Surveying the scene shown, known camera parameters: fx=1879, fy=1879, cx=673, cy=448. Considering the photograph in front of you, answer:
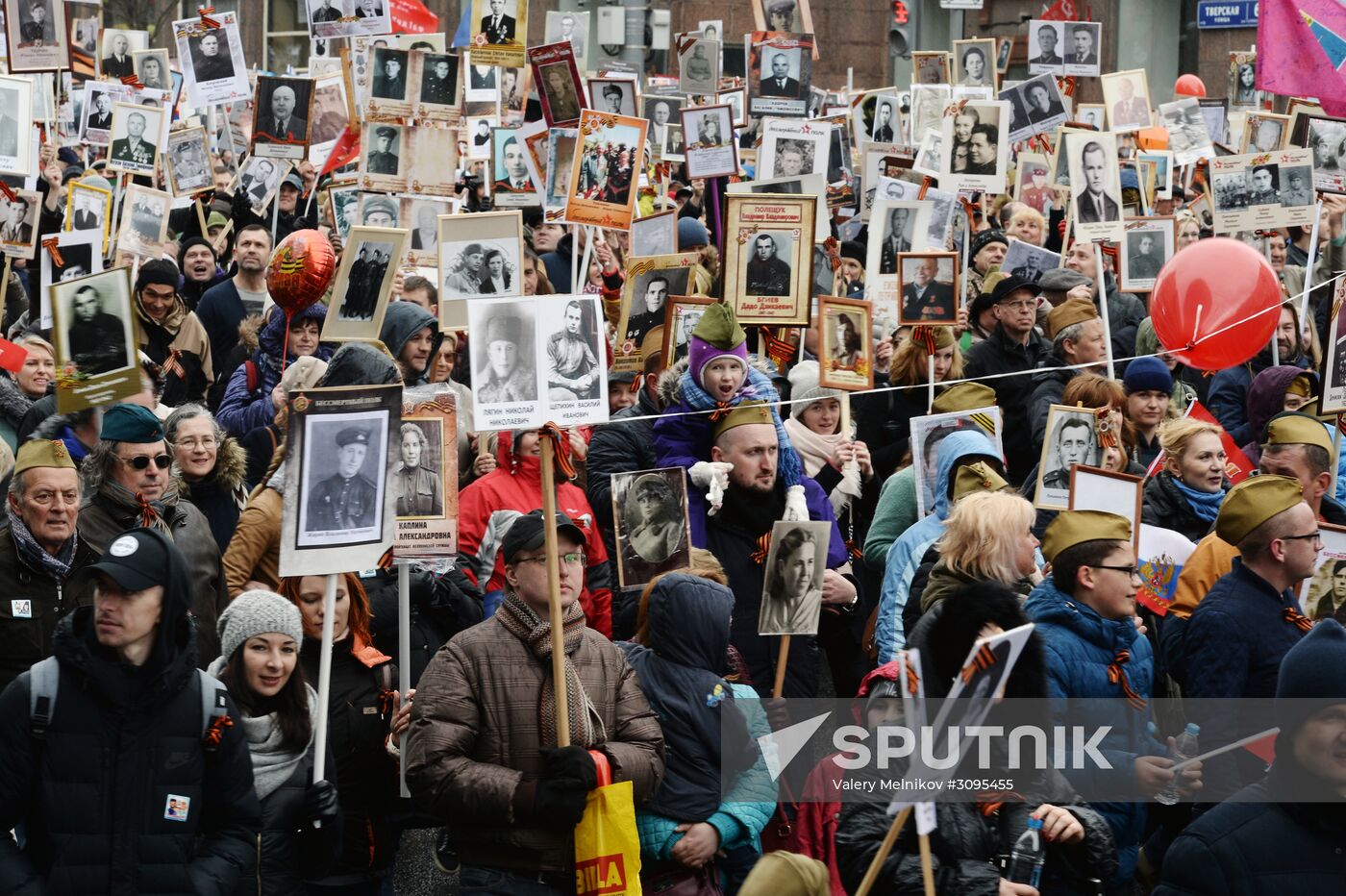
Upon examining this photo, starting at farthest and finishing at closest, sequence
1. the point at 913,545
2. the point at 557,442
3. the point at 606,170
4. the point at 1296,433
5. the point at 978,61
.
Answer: the point at 978,61 < the point at 606,170 < the point at 1296,433 < the point at 913,545 < the point at 557,442

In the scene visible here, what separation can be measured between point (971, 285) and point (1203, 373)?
5.44 feet

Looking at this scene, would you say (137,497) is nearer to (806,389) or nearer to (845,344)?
(806,389)

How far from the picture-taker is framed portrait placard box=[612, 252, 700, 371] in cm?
871

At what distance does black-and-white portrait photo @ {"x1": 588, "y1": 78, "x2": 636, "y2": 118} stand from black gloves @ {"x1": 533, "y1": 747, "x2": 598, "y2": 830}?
796cm

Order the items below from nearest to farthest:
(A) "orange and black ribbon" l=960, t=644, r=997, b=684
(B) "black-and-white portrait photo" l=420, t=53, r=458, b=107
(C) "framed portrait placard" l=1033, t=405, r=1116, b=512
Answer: (A) "orange and black ribbon" l=960, t=644, r=997, b=684 → (C) "framed portrait placard" l=1033, t=405, r=1116, b=512 → (B) "black-and-white portrait photo" l=420, t=53, r=458, b=107

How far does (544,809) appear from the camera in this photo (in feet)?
14.9

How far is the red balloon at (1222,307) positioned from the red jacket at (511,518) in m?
2.87

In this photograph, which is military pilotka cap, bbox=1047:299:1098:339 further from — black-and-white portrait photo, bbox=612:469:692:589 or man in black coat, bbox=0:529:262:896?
man in black coat, bbox=0:529:262:896

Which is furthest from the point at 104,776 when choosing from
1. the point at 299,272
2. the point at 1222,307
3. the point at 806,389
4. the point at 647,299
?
the point at 1222,307

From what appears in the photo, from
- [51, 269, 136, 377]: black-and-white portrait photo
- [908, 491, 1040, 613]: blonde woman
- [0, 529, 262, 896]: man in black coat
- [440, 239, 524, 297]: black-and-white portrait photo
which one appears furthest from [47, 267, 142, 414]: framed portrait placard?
[908, 491, 1040, 613]: blonde woman

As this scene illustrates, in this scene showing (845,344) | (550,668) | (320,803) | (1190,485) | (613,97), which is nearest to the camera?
(320,803)

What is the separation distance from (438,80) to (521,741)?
265 inches

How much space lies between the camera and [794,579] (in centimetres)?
585

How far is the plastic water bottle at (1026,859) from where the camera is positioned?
4.08 meters
